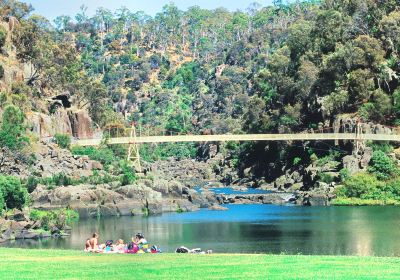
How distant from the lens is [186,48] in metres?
181

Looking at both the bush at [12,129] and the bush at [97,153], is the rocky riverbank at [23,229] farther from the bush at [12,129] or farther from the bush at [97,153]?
the bush at [97,153]

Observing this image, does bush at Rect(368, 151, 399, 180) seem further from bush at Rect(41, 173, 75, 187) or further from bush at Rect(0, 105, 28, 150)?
bush at Rect(0, 105, 28, 150)

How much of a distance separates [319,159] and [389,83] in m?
9.29

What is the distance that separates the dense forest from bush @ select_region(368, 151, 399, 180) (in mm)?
7423

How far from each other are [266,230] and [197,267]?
26746 millimetres

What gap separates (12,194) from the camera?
160 ft

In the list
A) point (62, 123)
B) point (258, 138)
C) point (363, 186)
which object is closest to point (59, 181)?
point (363, 186)

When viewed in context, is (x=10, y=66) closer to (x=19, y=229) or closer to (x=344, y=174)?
(x=344, y=174)

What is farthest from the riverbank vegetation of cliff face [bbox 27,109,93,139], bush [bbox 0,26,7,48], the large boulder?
bush [bbox 0,26,7,48]

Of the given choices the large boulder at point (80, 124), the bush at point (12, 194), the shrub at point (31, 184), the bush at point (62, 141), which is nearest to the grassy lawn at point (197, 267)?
the bush at point (12, 194)

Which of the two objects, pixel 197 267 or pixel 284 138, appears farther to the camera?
pixel 284 138

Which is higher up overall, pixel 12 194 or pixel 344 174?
pixel 12 194

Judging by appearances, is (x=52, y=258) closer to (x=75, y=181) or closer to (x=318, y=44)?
(x=75, y=181)

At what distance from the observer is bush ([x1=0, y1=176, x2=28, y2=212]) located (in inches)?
1895
